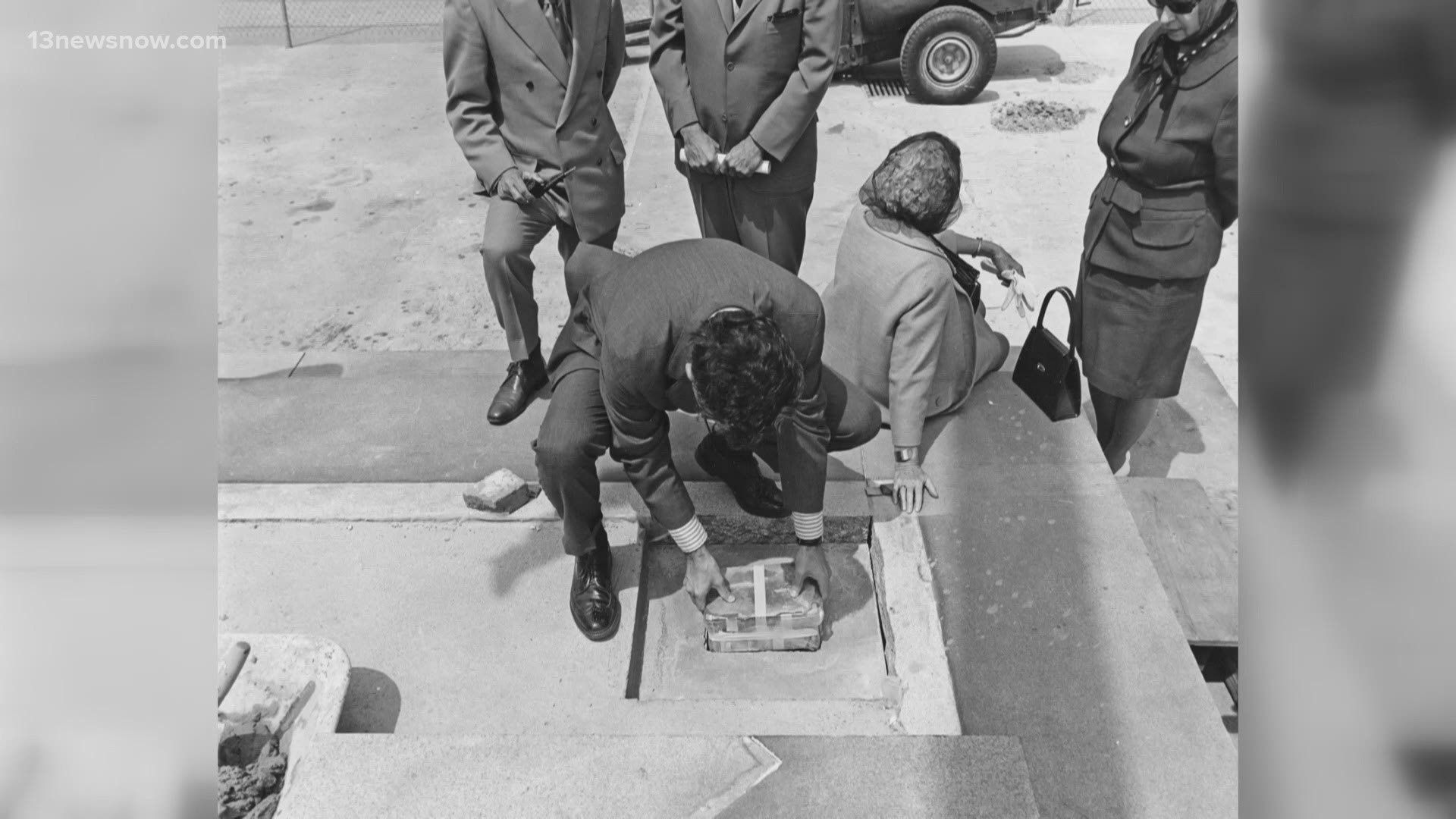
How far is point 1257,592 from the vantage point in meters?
Answer: 0.39

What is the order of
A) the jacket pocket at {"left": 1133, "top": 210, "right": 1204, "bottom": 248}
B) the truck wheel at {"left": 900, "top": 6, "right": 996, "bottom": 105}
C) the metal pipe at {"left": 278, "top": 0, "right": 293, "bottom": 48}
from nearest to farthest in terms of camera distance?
the jacket pocket at {"left": 1133, "top": 210, "right": 1204, "bottom": 248} < the truck wheel at {"left": 900, "top": 6, "right": 996, "bottom": 105} < the metal pipe at {"left": 278, "top": 0, "right": 293, "bottom": 48}

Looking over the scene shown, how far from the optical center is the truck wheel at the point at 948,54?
8.21 metres

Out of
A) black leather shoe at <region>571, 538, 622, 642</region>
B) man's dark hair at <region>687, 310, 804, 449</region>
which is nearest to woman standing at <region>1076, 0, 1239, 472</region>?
man's dark hair at <region>687, 310, 804, 449</region>

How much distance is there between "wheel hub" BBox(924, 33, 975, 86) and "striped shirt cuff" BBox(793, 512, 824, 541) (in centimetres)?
632

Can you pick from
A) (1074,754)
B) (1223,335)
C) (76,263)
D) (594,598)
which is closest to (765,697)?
(594,598)

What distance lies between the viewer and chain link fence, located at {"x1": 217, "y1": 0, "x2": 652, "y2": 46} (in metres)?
10.6

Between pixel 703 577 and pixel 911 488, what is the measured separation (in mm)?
757

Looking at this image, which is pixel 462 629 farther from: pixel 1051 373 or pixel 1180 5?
pixel 1180 5

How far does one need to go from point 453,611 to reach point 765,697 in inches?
36.2

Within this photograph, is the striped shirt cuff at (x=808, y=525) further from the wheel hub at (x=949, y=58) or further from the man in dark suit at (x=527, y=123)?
the wheel hub at (x=949, y=58)

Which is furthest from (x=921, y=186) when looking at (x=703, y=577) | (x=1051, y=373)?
(x=703, y=577)

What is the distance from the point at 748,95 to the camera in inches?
143

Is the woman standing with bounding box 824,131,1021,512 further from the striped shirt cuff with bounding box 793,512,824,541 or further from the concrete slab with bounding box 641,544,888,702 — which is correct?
the striped shirt cuff with bounding box 793,512,824,541

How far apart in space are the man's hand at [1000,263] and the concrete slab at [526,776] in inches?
74.7
